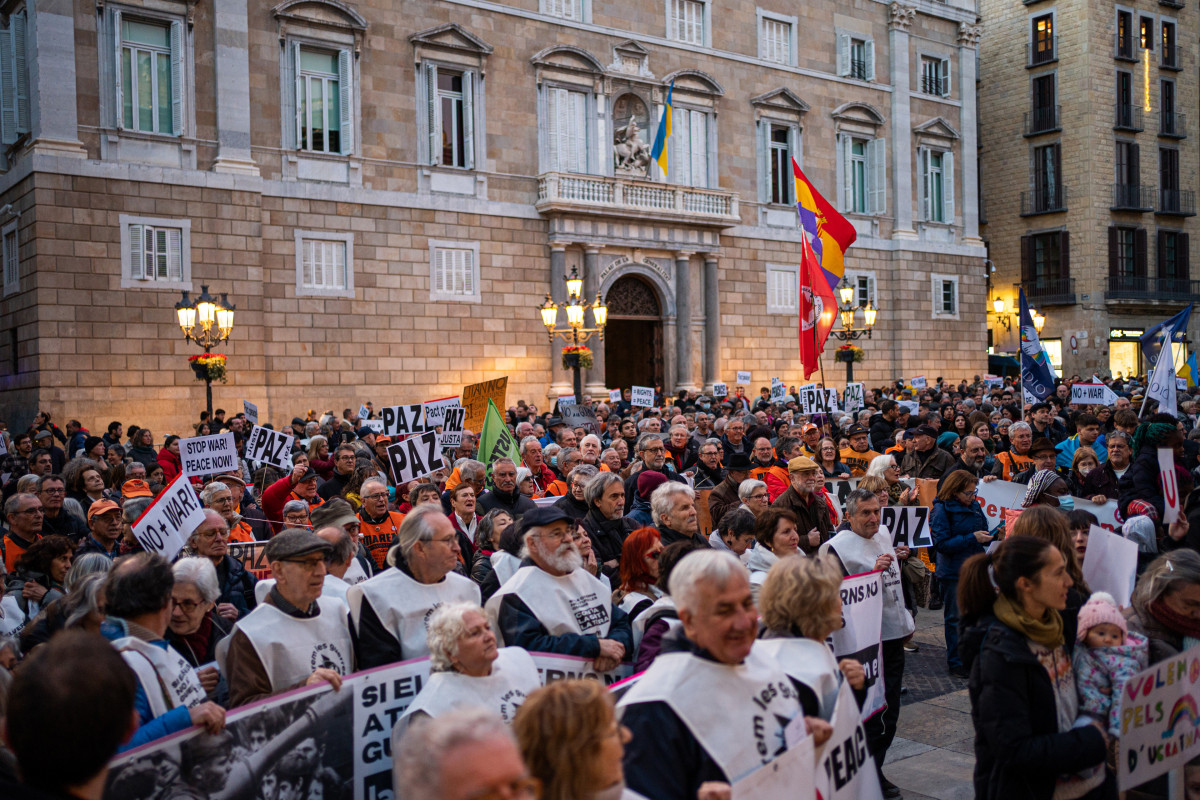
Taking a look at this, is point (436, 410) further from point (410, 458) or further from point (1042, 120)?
point (1042, 120)

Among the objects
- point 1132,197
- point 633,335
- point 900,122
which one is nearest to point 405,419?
point 633,335

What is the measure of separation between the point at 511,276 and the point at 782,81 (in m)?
11.1

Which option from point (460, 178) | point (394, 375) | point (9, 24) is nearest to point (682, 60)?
point (460, 178)

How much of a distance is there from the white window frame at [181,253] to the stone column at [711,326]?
44.7 ft

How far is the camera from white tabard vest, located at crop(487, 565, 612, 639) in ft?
15.4

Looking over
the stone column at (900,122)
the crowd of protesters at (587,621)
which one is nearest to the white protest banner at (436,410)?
the crowd of protesters at (587,621)

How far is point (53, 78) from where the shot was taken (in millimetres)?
18531

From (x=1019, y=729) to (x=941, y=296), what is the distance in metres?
31.2

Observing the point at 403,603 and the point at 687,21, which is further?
the point at 687,21

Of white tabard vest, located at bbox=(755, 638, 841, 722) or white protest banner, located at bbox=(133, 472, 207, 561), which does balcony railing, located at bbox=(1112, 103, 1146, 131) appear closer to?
white protest banner, located at bbox=(133, 472, 207, 561)

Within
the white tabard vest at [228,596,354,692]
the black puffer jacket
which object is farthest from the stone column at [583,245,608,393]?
the black puffer jacket

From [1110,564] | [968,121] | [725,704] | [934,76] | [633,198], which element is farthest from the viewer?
[968,121]

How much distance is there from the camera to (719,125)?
27562 millimetres

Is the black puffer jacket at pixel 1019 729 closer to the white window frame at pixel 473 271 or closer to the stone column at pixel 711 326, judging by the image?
the white window frame at pixel 473 271
